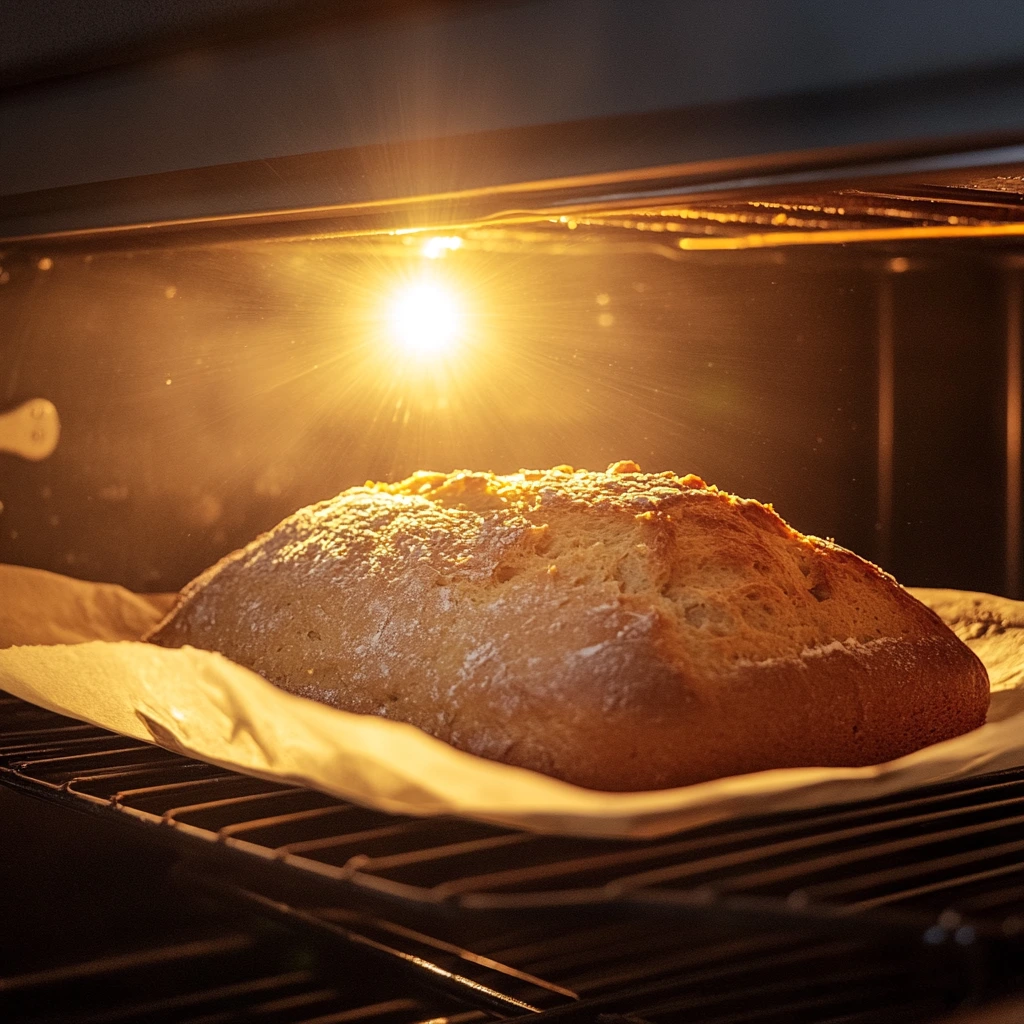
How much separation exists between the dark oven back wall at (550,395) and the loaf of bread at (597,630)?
0.24 metres

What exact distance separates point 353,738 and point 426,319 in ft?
2.29

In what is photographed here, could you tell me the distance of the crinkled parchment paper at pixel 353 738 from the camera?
0.60 meters

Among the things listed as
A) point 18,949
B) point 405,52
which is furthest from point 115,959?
point 405,52

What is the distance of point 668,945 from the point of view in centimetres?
83

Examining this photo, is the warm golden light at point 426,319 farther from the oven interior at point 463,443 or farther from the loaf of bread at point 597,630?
the loaf of bread at point 597,630

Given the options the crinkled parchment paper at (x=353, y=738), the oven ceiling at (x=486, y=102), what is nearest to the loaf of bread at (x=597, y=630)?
the crinkled parchment paper at (x=353, y=738)

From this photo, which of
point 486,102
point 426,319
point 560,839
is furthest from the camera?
point 426,319

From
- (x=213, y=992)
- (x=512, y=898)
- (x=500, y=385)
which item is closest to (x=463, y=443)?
(x=500, y=385)

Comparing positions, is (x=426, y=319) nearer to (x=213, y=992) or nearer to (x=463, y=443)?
(x=463, y=443)

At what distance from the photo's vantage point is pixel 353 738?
2.23ft

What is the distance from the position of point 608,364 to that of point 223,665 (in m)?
0.64

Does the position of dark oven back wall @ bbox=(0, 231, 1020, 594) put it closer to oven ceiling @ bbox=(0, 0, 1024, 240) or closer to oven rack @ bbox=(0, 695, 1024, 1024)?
oven rack @ bbox=(0, 695, 1024, 1024)

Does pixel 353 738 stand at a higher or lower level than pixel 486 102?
lower

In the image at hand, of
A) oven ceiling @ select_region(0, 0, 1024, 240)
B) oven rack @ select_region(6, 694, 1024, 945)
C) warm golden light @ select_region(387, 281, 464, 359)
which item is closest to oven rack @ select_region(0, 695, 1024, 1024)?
oven rack @ select_region(6, 694, 1024, 945)
